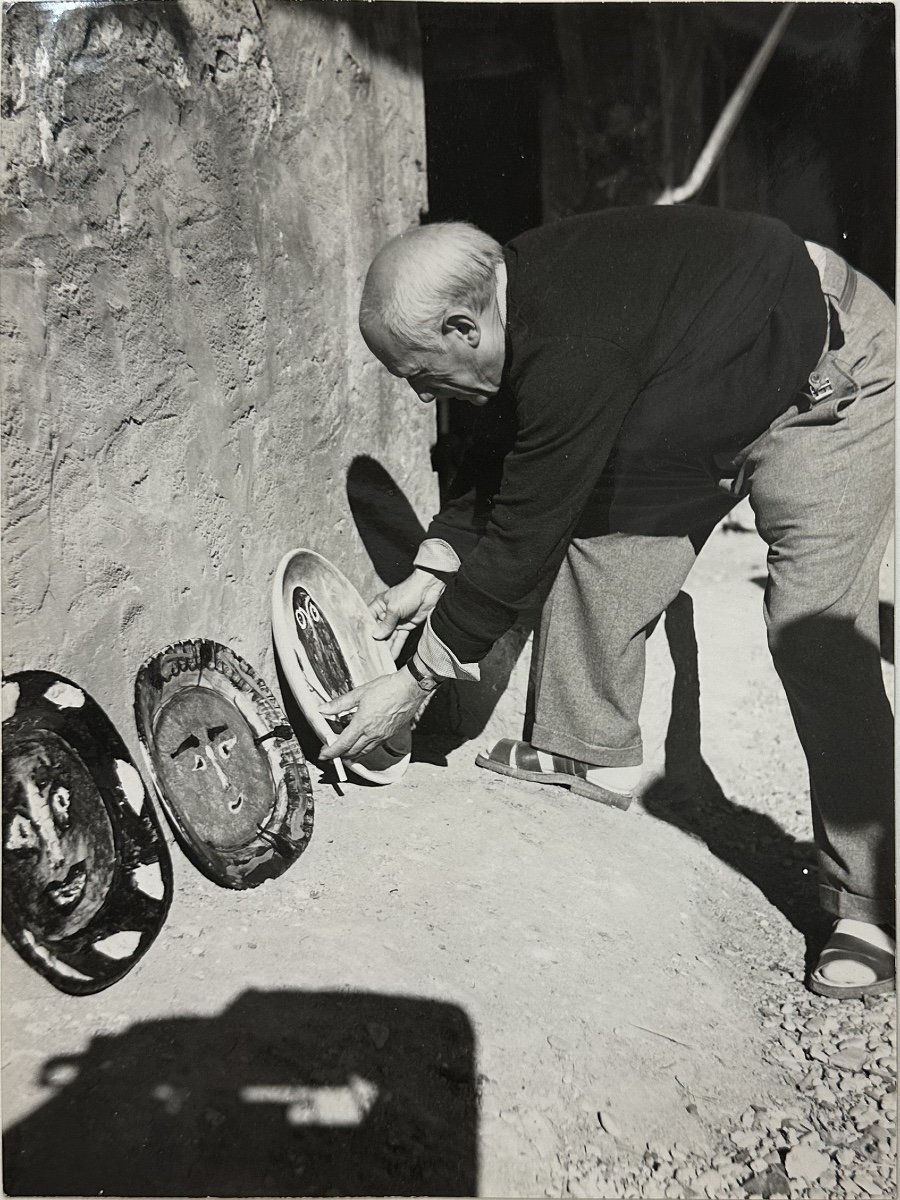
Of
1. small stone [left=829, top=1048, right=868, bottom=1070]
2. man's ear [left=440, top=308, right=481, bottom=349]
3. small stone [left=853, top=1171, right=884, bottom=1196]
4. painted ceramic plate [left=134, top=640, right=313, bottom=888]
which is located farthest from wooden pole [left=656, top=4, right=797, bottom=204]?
small stone [left=853, top=1171, right=884, bottom=1196]

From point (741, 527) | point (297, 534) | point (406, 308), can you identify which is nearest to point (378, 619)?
point (297, 534)

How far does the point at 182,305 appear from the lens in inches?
78.6

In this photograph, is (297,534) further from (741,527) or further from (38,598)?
(741,527)

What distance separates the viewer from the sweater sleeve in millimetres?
1957

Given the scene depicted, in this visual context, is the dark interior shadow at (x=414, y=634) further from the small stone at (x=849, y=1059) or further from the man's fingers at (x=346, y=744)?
the small stone at (x=849, y=1059)

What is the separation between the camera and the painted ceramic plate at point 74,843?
1588 mm

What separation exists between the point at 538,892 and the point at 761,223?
1566 mm

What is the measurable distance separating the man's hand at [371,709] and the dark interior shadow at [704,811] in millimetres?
1003

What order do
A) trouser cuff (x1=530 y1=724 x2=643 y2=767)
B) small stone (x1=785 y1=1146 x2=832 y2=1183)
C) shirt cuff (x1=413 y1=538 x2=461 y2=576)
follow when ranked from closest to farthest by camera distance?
small stone (x1=785 y1=1146 x2=832 y2=1183), shirt cuff (x1=413 y1=538 x2=461 y2=576), trouser cuff (x1=530 y1=724 x2=643 y2=767)

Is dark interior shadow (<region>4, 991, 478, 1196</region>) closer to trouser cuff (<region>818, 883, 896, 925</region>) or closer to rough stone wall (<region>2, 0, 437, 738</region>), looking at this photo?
rough stone wall (<region>2, 0, 437, 738</region>)

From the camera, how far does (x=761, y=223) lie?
6.95ft

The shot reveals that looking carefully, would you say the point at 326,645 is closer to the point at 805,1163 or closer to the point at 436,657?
the point at 436,657

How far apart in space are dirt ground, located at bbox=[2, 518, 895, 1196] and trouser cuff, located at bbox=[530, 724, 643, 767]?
0.59 ft

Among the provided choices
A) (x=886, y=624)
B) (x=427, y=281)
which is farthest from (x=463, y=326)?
(x=886, y=624)
